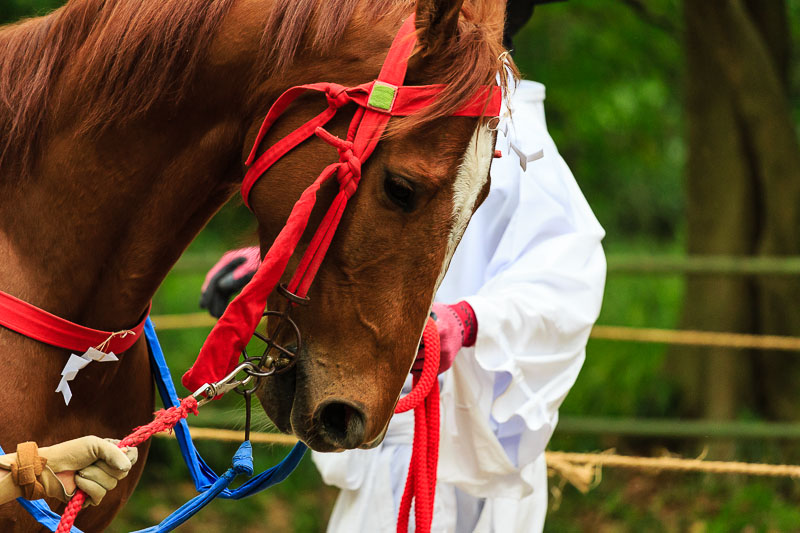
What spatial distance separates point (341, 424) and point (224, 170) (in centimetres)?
47

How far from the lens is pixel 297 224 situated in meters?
1.31

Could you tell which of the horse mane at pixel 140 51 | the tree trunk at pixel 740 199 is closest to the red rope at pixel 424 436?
the horse mane at pixel 140 51

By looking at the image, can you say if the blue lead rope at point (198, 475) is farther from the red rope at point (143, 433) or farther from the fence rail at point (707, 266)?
the fence rail at point (707, 266)

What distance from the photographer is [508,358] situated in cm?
180

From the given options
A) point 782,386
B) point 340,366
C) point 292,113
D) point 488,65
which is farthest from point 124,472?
point 782,386

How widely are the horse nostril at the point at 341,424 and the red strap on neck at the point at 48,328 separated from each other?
40 cm

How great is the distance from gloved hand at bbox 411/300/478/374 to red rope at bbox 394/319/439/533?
0.03m

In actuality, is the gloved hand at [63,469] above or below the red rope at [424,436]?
above

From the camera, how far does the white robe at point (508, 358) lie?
1.82 metres

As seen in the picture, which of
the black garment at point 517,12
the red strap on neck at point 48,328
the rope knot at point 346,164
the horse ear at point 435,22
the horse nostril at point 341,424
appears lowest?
the horse nostril at point 341,424

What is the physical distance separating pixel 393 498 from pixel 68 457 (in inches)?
37.3

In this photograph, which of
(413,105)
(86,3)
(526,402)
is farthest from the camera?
(526,402)

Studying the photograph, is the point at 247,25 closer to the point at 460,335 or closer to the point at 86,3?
the point at 86,3

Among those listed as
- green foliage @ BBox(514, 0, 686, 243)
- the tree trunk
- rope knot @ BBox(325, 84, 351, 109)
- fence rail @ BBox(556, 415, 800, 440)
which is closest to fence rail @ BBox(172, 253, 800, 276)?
the tree trunk
